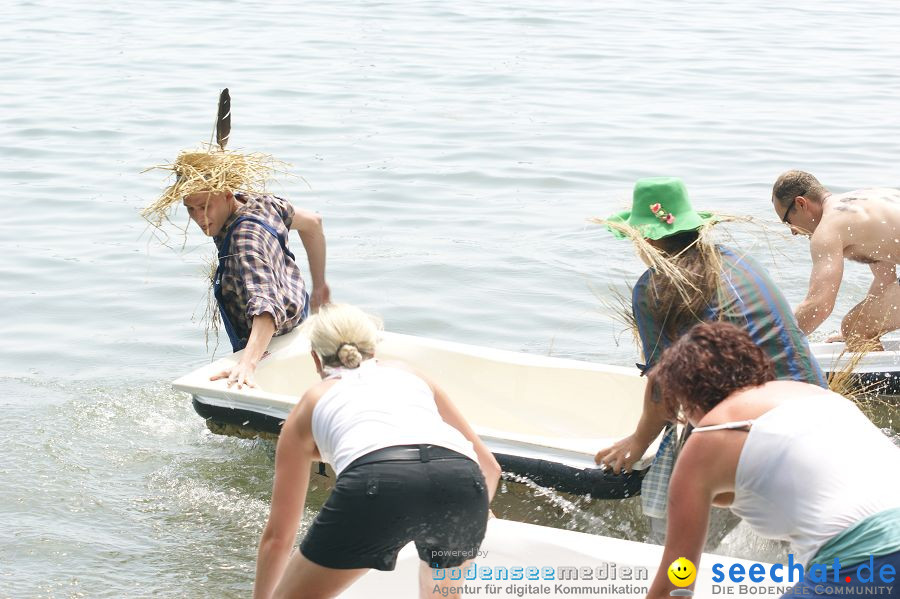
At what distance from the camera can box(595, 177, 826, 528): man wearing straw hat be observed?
13.9 feet

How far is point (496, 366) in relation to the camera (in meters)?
6.46

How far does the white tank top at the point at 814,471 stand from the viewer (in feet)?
9.77

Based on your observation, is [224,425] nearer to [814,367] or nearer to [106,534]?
[106,534]

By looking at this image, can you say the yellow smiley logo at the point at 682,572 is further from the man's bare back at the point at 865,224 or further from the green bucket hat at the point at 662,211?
the man's bare back at the point at 865,224

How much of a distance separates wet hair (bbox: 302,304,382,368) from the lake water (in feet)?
6.32

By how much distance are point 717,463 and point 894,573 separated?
0.49m

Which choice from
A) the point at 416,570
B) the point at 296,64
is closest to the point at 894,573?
the point at 416,570

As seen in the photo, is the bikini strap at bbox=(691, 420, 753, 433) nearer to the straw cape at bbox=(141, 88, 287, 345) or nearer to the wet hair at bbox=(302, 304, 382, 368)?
the wet hair at bbox=(302, 304, 382, 368)

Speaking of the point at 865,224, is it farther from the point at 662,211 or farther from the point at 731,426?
the point at 731,426

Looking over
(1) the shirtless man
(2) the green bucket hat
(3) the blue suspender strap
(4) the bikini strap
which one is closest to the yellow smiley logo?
(4) the bikini strap

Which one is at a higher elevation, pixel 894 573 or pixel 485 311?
pixel 894 573

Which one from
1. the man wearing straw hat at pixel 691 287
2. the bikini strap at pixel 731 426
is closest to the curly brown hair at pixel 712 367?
the bikini strap at pixel 731 426

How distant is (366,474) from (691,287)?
4.72ft

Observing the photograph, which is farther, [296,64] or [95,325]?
[296,64]
